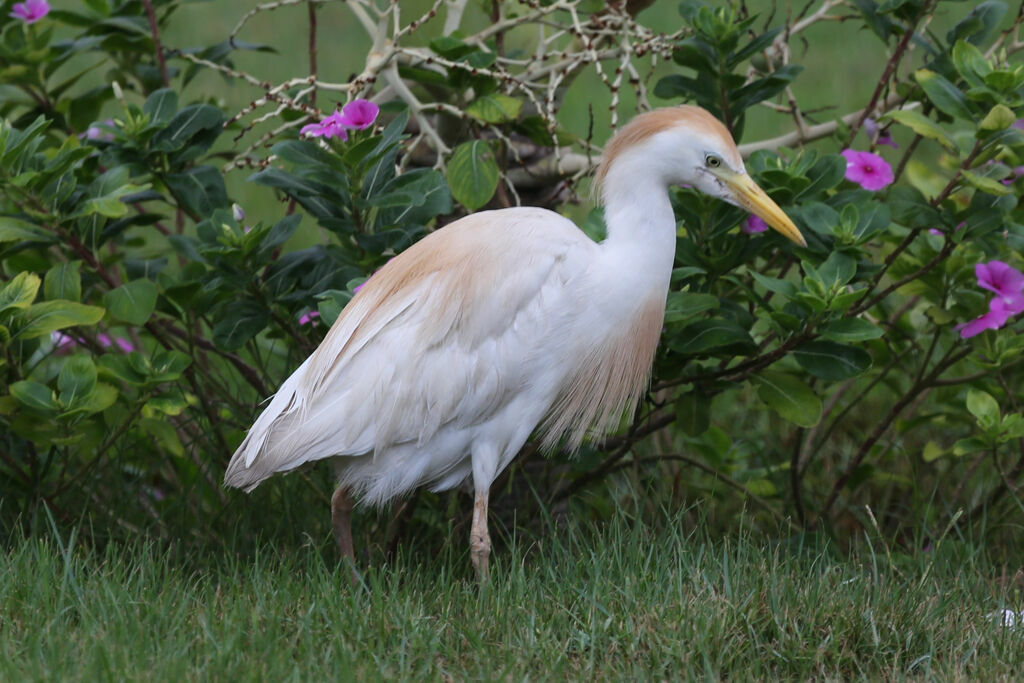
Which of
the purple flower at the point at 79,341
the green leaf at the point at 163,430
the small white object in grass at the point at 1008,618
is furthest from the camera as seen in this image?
the purple flower at the point at 79,341

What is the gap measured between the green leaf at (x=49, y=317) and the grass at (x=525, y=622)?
557 mm

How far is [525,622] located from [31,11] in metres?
2.41

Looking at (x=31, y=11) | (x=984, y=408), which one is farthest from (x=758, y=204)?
(x=31, y=11)

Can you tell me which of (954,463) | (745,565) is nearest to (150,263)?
(745,565)

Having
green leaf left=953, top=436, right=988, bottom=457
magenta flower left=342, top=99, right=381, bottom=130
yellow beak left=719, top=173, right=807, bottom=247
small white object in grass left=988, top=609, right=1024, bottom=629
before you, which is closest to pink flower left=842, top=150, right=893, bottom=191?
yellow beak left=719, top=173, right=807, bottom=247

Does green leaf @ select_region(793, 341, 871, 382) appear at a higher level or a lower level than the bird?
lower

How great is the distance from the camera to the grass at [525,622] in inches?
104

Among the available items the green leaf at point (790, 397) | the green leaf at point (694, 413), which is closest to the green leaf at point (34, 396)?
the green leaf at point (694, 413)

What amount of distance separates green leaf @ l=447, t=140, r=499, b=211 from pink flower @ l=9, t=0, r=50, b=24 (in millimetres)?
1398

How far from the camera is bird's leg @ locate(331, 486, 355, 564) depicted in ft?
11.2

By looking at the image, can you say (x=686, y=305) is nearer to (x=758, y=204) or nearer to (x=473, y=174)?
(x=758, y=204)

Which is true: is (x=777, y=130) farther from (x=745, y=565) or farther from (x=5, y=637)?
(x=5, y=637)

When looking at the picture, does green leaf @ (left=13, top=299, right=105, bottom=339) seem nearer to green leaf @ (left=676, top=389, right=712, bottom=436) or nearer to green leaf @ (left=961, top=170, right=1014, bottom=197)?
green leaf @ (left=676, top=389, right=712, bottom=436)

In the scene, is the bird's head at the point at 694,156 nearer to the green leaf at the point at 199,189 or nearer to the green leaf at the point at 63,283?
the green leaf at the point at 199,189
